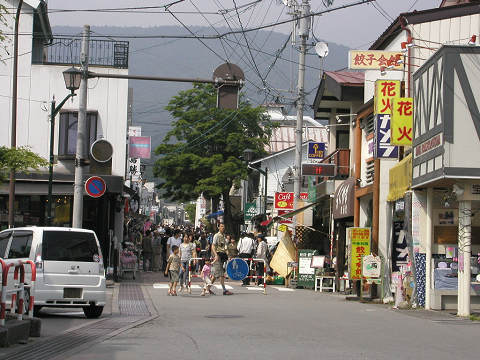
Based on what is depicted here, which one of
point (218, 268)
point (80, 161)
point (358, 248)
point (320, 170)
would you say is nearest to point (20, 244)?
point (80, 161)

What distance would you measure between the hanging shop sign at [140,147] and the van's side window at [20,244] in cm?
2317

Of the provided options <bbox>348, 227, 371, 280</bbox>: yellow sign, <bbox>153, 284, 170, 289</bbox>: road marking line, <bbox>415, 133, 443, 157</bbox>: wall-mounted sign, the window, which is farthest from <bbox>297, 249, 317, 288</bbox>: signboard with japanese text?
<bbox>415, 133, 443, 157</bbox>: wall-mounted sign

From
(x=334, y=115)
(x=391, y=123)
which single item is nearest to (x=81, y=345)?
(x=391, y=123)

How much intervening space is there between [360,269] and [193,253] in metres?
5.98

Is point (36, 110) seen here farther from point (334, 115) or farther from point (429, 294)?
point (429, 294)

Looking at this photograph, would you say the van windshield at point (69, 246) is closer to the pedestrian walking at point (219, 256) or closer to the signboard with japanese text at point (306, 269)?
the pedestrian walking at point (219, 256)

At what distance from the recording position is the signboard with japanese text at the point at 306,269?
29781 millimetres

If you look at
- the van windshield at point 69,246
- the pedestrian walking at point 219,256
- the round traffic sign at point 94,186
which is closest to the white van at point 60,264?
the van windshield at point 69,246

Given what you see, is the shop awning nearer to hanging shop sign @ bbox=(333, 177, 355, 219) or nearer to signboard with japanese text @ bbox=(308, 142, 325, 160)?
hanging shop sign @ bbox=(333, 177, 355, 219)

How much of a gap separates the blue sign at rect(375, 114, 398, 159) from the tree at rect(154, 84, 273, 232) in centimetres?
3177

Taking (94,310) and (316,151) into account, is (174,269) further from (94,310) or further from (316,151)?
(316,151)

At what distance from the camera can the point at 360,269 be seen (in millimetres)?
24109

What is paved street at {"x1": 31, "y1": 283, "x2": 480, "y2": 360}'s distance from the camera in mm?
11164

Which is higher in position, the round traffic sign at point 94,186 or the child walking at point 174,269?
the round traffic sign at point 94,186
